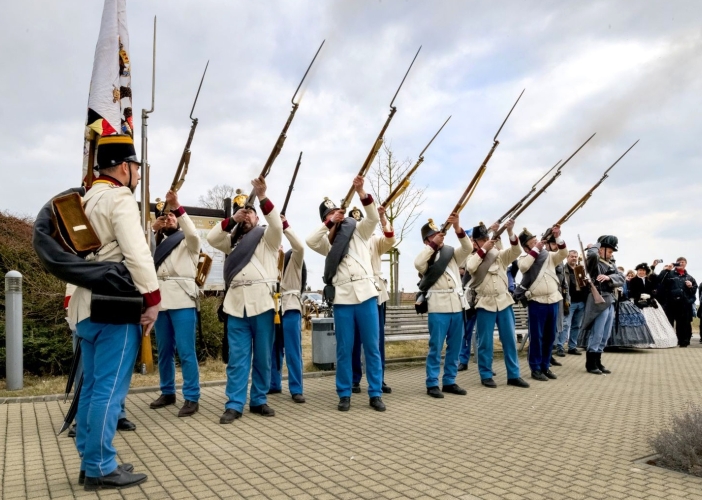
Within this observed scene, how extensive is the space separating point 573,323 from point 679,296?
392 centimetres

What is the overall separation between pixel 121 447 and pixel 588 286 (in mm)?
7097

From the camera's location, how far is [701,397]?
7371 millimetres

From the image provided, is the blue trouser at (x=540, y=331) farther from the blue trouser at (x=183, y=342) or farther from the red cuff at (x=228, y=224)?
the blue trouser at (x=183, y=342)

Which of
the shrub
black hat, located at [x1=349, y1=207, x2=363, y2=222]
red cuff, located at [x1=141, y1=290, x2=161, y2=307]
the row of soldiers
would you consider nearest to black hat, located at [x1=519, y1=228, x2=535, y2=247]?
the row of soldiers

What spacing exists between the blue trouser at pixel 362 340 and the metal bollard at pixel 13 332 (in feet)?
13.6

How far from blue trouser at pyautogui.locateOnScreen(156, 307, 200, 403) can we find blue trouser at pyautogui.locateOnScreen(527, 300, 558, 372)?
4747 millimetres

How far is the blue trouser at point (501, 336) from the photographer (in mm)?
8172

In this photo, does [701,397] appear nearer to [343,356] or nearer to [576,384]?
[576,384]

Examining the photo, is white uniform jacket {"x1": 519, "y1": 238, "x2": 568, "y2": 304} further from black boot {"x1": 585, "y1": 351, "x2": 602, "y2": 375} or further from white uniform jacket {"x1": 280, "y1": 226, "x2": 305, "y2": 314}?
white uniform jacket {"x1": 280, "y1": 226, "x2": 305, "y2": 314}

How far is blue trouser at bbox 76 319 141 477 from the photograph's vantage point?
12.9ft

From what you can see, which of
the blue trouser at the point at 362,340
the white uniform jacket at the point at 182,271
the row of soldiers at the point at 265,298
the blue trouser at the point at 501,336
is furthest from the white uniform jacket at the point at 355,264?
the blue trouser at the point at 501,336

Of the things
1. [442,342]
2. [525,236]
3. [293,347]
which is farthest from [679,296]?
[293,347]

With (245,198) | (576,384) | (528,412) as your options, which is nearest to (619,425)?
(528,412)

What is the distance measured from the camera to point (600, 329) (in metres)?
9.18
